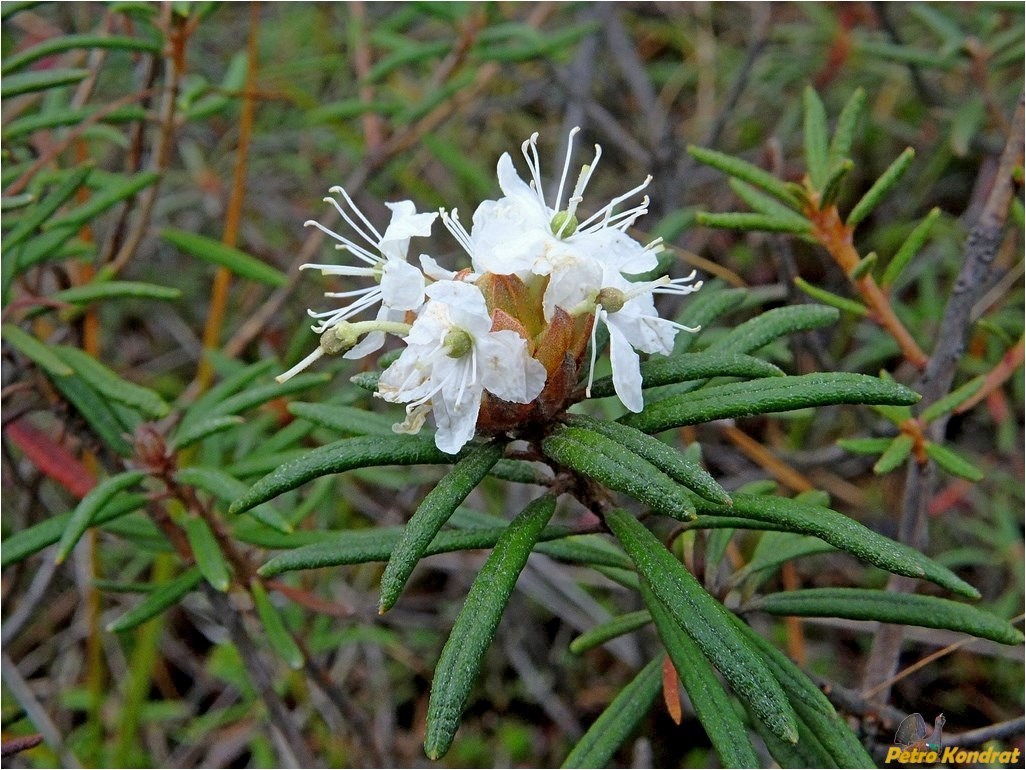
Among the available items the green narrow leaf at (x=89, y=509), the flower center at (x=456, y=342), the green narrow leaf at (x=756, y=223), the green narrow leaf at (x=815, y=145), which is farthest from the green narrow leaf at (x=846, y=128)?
the green narrow leaf at (x=89, y=509)

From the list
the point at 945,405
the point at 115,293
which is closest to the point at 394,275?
the point at 115,293

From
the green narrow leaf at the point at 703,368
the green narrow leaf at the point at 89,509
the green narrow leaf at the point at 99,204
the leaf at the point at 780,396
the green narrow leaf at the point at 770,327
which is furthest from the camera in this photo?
the green narrow leaf at the point at 99,204

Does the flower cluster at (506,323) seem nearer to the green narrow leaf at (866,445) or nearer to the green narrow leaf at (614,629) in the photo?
the green narrow leaf at (614,629)

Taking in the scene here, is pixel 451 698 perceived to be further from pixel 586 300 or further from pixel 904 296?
pixel 904 296

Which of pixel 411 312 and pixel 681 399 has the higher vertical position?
pixel 411 312

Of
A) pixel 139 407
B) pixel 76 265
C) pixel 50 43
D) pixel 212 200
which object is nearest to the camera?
pixel 139 407

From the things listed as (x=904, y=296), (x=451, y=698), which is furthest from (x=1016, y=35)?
(x=451, y=698)

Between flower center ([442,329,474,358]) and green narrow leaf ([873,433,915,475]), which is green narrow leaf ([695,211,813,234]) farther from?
flower center ([442,329,474,358])
